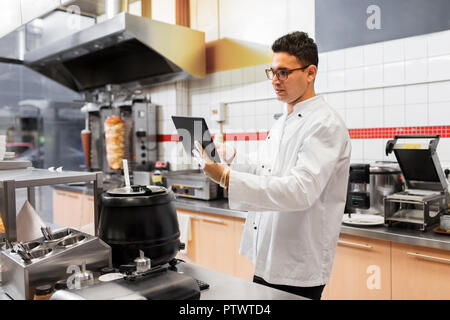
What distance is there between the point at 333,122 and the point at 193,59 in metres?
2.60

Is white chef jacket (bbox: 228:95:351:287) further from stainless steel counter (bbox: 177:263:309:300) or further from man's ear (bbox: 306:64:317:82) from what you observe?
stainless steel counter (bbox: 177:263:309:300)

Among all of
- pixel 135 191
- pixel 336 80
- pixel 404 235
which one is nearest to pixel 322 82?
pixel 336 80

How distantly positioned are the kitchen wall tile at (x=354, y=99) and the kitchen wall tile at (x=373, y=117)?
0.23 feet

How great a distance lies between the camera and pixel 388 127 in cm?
270

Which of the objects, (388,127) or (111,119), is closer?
(388,127)

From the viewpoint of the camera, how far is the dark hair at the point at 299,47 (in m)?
1.52

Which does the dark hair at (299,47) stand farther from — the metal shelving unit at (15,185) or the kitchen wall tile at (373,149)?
the kitchen wall tile at (373,149)

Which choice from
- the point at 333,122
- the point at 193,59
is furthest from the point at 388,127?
the point at 193,59

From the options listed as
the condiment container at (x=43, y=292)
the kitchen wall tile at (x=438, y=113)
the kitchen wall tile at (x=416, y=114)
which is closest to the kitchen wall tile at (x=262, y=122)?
the kitchen wall tile at (x=416, y=114)

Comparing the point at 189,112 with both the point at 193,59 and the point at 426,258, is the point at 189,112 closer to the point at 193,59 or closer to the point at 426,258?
the point at 193,59

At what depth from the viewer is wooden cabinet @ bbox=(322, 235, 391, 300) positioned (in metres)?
2.14

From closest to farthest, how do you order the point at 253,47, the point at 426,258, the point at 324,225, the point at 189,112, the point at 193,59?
1. the point at 324,225
2. the point at 426,258
3. the point at 253,47
4. the point at 193,59
5. the point at 189,112

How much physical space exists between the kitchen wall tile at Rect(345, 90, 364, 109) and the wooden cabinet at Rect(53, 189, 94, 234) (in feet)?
9.22

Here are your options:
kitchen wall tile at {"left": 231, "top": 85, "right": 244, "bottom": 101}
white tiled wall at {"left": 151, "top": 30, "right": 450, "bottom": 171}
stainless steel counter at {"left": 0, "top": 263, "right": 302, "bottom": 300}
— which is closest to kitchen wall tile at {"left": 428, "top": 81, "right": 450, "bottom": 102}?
white tiled wall at {"left": 151, "top": 30, "right": 450, "bottom": 171}
